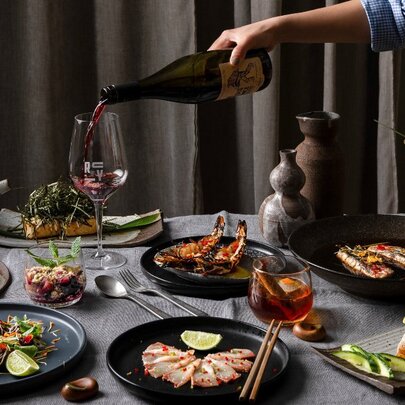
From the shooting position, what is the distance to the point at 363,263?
4.61 feet

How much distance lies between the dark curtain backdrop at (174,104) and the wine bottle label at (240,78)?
3.80 feet

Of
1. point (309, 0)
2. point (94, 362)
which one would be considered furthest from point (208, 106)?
point (94, 362)

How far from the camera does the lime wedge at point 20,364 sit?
1064 millimetres

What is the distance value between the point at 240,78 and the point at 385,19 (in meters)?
0.41

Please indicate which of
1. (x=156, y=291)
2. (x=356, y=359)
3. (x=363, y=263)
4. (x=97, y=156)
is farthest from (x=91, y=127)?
(x=356, y=359)

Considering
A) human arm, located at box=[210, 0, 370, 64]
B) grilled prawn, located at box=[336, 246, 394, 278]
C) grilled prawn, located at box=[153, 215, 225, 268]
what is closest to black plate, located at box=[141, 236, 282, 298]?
grilled prawn, located at box=[153, 215, 225, 268]

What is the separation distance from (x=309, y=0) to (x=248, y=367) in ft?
6.48

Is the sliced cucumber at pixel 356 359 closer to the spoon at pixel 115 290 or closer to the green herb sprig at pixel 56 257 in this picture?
the spoon at pixel 115 290

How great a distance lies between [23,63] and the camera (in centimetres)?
262

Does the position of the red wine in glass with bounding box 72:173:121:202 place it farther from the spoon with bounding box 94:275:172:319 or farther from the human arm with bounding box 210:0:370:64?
the human arm with bounding box 210:0:370:64

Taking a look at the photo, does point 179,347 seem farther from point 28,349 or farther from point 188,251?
point 188,251

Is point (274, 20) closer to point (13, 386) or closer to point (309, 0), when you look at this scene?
point (13, 386)

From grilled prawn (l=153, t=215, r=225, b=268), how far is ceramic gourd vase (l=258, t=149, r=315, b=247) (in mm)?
106

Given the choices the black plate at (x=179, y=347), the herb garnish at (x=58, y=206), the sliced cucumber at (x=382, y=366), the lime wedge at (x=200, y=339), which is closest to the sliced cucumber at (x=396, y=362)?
the sliced cucumber at (x=382, y=366)
